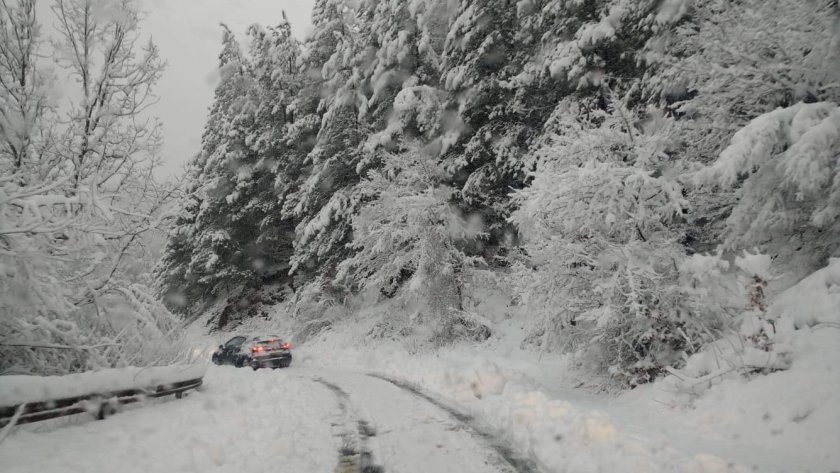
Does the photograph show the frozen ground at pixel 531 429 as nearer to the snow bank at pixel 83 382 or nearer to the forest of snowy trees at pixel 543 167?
the snow bank at pixel 83 382

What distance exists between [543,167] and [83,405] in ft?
29.2

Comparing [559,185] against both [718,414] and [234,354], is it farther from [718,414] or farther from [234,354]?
[234,354]

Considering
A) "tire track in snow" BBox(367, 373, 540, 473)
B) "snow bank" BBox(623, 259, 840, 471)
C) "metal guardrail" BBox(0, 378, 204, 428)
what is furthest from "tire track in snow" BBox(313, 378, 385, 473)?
"snow bank" BBox(623, 259, 840, 471)

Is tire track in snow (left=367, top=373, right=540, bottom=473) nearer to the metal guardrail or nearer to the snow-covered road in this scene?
the snow-covered road

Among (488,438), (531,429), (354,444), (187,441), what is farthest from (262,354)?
(531,429)

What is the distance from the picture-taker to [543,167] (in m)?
9.48

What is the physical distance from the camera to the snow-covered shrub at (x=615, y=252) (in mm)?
7848

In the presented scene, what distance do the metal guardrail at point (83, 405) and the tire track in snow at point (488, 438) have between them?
504 cm

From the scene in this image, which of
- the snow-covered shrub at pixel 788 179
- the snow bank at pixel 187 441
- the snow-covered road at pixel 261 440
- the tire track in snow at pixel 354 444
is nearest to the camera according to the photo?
the snow bank at pixel 187 441

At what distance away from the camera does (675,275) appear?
8.02 m

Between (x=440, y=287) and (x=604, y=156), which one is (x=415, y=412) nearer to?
(x=604, y=156)

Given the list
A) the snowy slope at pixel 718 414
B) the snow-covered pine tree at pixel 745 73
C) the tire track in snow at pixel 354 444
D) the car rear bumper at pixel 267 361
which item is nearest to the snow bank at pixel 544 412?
the snowy slope at pixel 718 414

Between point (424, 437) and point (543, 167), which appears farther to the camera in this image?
point (543, 167)

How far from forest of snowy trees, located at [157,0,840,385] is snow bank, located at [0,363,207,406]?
9.98 ft
